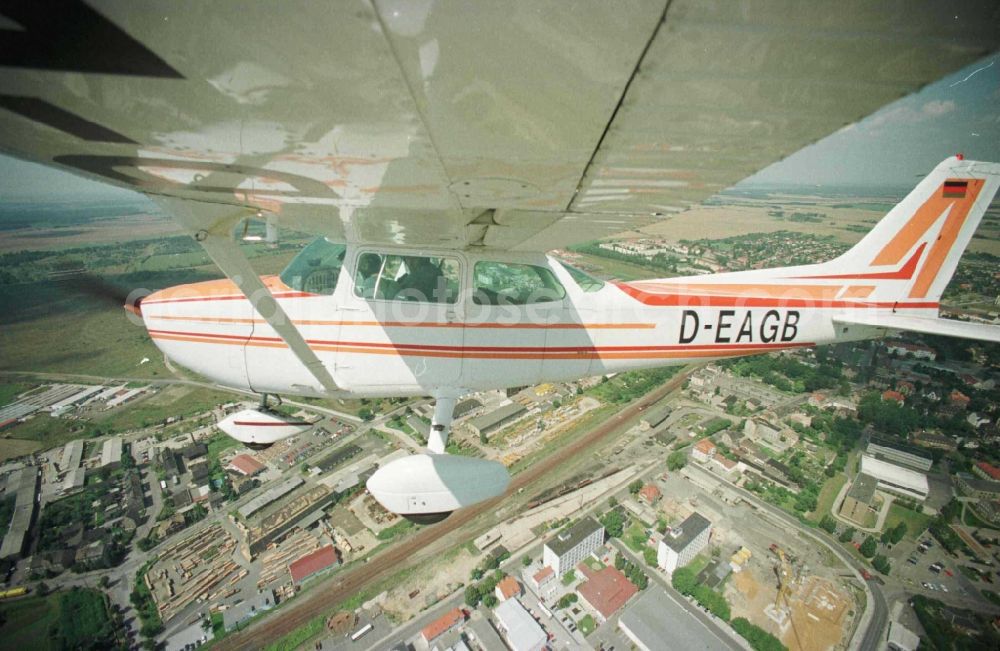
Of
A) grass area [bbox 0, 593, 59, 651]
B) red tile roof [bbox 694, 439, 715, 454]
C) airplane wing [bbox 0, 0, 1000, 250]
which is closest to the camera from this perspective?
airplane wing [bbox 0, 0, 1000, 250]

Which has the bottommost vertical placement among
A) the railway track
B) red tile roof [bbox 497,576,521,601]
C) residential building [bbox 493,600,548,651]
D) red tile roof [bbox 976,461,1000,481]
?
the railway track

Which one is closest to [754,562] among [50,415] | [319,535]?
[319,535]

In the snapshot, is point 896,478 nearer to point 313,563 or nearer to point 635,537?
point 635,537

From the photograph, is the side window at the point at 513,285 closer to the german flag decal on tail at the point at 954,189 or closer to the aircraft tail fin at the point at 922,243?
the aircraft tail fin at the point at 922,243

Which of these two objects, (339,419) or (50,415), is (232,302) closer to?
(339,419)

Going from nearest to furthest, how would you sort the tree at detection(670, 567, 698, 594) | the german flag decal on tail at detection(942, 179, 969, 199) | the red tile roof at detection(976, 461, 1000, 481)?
1. the german flag decal on tail at detection(942, 179, 969, 199)
2. the tree at detection(670, 567, 698, 594)
3. the red tile roof at detection(976, 461, 1000, 481)

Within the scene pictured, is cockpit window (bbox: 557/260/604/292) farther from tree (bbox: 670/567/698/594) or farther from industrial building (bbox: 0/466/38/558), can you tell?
industrial building (bbox: 0/466/38/558)

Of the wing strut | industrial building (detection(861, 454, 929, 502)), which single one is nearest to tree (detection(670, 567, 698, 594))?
industrial building (detection(861, 454, 929, 502))
